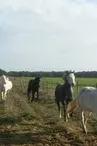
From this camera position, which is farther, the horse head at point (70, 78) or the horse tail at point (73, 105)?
the horse head at point (70, 78)

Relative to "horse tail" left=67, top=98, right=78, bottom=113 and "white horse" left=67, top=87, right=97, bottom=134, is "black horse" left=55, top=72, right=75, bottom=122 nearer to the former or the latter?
"horse tail" left=67, top=98, right=78, bottom=113

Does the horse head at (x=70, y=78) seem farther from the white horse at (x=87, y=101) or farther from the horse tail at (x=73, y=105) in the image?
the white horse at (x=87, y=101)

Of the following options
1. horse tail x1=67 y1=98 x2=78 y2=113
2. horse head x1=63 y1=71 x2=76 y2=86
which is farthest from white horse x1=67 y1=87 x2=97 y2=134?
horse head x1=63 y1=71 x2=76 y2=86

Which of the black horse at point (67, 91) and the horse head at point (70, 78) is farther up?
the horse head at point (70, 78)

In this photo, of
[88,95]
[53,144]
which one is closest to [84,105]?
[88,95]

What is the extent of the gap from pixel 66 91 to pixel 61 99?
0.66 meters

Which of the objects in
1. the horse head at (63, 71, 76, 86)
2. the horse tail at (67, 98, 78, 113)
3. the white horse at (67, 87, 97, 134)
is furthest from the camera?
the horse head at (63, 71, 76, 86)

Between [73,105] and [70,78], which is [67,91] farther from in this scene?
[73,105]

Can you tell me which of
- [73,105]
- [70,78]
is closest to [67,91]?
[70,78]

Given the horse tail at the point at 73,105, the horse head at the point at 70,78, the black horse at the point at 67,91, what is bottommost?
the horse tail at the point at 73,105

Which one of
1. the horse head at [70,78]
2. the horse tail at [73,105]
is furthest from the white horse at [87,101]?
the horse head at [70,78]

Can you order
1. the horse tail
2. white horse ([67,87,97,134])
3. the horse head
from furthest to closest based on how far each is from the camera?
the horse head
the horse tail
white horse ([67,87,97,134])

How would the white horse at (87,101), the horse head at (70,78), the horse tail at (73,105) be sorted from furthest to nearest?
the horse head at (70,78) → the horse tail at (73,105) → the white horse at (87,101)

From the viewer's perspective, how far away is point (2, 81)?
24.4 metres
